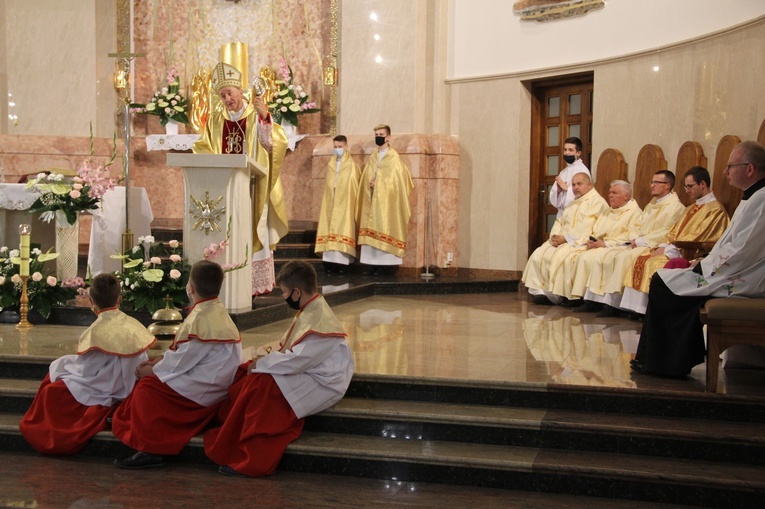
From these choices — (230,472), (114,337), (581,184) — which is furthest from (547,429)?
(581,184)

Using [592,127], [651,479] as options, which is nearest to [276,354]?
[651,479]

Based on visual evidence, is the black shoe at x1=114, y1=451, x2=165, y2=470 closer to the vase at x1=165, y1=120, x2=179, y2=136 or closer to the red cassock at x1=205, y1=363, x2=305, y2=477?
the red cassock at x1=205, y1=363, x2=305, y2=477

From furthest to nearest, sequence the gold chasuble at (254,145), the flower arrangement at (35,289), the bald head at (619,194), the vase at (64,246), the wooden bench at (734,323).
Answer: the bald head at (619,194) → the vase at (64,246) → the gold chasuble at (254,145) → the flower arrangement at (35,289) → the wooden bench at (734,323)

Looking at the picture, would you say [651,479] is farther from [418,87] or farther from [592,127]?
[418,87]

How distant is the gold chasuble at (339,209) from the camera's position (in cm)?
1059

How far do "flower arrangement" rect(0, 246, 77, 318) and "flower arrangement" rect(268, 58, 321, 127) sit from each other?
4959 mm

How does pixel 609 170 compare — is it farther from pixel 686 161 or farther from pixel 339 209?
pixel 339 209

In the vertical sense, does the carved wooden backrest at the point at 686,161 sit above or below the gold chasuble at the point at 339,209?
above

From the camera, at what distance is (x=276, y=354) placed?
4.44 m

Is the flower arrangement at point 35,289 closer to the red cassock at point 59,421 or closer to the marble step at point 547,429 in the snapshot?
the red cassock at point 59,421

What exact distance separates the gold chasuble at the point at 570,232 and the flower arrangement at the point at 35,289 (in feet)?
14.5

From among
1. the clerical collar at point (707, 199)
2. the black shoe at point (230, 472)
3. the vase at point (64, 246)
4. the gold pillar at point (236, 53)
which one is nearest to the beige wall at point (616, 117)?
the clerical collar at point (707, 199)

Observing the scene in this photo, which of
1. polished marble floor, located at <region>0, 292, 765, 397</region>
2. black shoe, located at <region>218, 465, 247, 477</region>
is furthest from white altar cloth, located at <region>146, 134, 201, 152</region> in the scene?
black shoe, located at <region>218, 465, 247, 477</region>

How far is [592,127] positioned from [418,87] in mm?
2166
